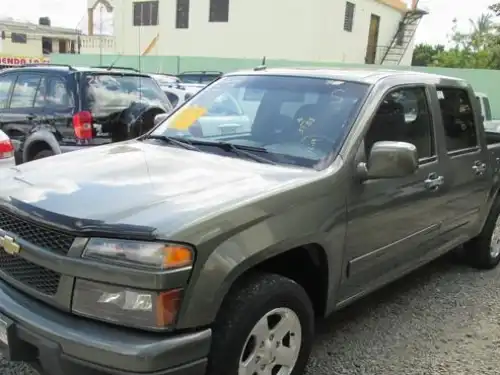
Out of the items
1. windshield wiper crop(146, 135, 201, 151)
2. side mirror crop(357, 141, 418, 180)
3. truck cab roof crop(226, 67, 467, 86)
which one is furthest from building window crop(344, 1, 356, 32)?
side mirror crop(357, 141, 418, 180)

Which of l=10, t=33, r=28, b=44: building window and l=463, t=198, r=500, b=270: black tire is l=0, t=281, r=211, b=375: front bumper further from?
l=10, t=33, r=28, b=44: building window

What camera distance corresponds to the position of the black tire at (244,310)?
2525 millimetres

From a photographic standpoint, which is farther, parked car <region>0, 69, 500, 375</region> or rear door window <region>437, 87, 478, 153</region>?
rear door window <region>437, 87, 478, 153</region>

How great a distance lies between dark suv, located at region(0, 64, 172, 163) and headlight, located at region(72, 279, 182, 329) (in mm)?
4684

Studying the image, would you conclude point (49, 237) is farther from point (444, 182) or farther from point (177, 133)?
point (444, 182)

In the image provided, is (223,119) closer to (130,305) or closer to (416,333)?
(130,305)

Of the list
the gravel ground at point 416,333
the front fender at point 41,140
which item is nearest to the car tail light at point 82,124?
the front fender at point 41,140

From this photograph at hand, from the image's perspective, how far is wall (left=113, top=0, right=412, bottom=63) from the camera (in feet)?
92.8

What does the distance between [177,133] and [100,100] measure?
3.43 meters

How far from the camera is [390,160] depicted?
10.4ft

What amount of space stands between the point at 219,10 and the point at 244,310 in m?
29.6

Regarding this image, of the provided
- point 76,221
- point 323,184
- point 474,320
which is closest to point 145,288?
point 76,221

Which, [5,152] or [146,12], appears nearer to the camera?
[5,152]

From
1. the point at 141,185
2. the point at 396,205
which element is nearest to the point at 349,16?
the point at 396,205
